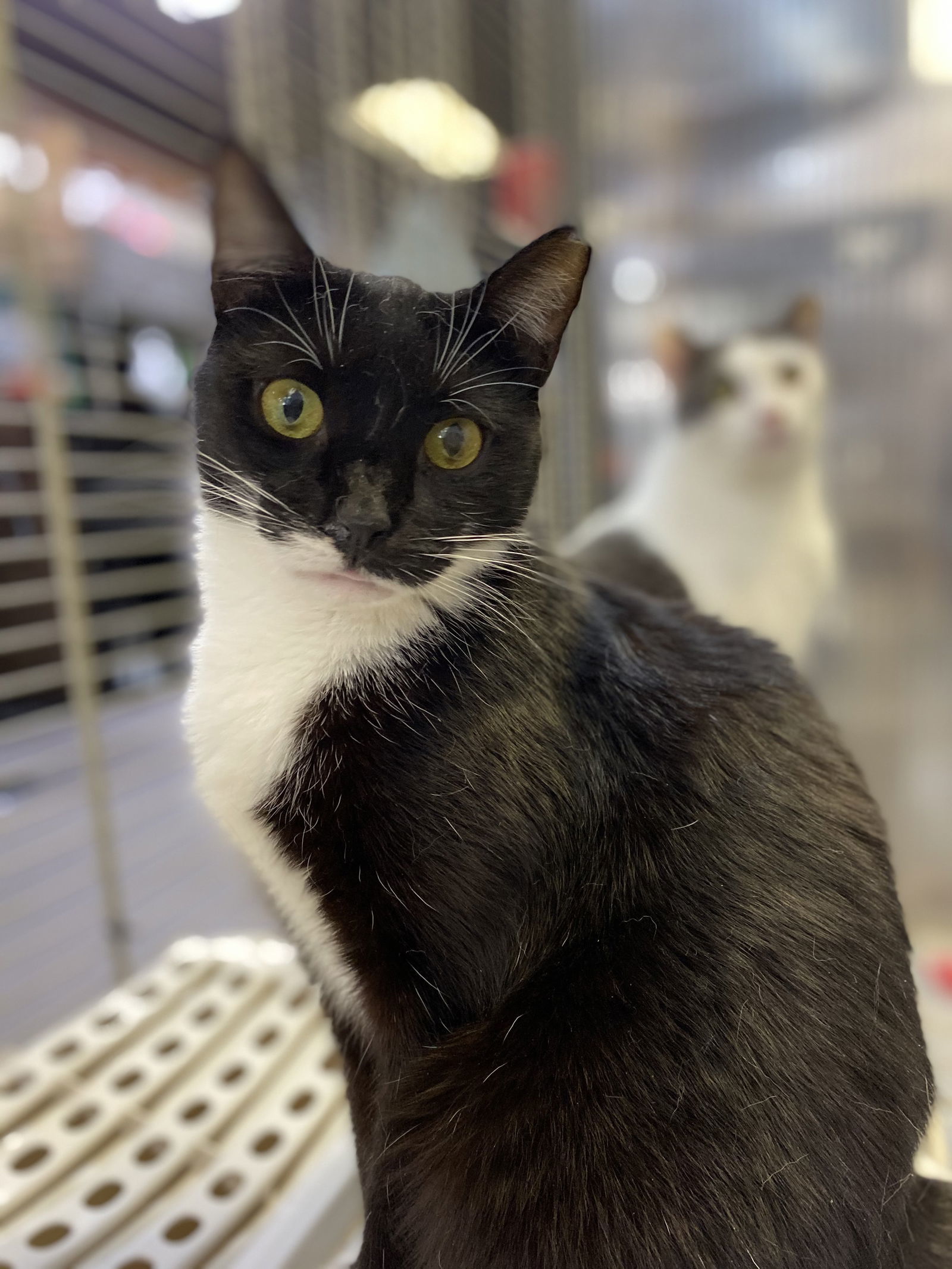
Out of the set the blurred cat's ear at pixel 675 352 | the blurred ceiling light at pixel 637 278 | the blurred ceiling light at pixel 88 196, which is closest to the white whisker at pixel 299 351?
the blurred ceiling light at pixel 88 196

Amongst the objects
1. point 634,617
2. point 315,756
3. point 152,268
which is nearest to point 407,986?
point 315,756

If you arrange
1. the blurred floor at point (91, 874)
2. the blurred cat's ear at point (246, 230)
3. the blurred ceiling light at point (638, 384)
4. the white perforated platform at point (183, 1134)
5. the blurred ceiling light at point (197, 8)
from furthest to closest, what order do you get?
1. the blurred ceiling light at point (638, 384)
2. the blurred floor at point (91, 874)
3. the white perforated platform at point (183, 1134)
4. the blurred ceiling light at point (197, 8)
5. the blurred cat's ear at point (246, 230)

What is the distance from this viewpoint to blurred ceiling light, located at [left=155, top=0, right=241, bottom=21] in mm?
461

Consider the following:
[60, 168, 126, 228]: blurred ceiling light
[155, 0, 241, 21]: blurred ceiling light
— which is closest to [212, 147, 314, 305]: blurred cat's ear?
[155, 0, 241, 21]: blurred ceiling light

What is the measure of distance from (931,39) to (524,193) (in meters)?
0.83

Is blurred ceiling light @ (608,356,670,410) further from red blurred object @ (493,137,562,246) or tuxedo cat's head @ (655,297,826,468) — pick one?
red blurred object @ (493,137,562,246)

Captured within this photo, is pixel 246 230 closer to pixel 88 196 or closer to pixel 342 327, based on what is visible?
pixel 342 327

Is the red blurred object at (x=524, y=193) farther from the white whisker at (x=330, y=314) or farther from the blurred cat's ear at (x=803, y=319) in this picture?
the blurred cat's ear at (x=803, y=319)

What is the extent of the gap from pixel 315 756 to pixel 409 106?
18.4 inches

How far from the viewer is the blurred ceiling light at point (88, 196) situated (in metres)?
0.66

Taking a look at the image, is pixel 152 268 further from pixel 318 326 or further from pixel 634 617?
pixel 634 617

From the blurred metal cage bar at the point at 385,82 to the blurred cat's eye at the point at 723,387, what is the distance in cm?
16

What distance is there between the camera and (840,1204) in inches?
14.9

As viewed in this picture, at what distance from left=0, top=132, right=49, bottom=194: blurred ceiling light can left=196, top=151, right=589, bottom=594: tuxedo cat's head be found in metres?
0.43
